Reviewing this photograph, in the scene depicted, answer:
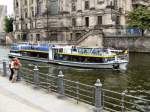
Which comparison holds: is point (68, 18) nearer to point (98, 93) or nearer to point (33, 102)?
point (33, 102)

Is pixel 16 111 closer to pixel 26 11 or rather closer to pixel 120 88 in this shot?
pixel 120 88

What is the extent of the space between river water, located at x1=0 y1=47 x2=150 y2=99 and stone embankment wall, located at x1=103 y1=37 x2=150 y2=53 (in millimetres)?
15770

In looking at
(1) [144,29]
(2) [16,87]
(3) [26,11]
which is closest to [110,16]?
(1) [144,29]

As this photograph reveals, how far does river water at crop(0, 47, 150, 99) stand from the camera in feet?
112

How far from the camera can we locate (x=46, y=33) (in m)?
98.0

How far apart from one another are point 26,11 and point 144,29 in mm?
50357

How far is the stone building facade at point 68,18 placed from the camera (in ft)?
273

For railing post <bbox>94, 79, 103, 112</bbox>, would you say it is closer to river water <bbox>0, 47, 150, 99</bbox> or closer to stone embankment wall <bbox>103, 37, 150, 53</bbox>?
river water <bbox>0, 47, 150, 99</bbox>

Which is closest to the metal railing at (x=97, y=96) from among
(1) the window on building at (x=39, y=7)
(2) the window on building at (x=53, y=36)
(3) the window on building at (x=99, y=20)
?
(3) the window on building at (x=99, y=20)

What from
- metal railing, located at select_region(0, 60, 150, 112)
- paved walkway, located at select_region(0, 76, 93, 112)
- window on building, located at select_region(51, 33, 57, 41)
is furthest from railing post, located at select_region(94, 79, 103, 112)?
window on building, located at select_region(51, 33, 57, 41)

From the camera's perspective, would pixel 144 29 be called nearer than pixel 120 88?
No

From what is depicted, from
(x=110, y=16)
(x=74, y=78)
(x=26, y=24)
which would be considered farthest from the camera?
(x=26, y=24)

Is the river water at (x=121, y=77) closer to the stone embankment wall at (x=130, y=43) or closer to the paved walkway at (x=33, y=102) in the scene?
the paved walkway at (x=33, y=102)

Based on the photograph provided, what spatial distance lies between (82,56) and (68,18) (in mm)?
43370
